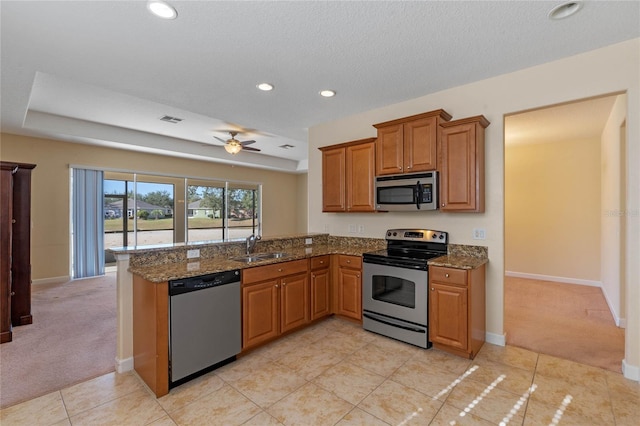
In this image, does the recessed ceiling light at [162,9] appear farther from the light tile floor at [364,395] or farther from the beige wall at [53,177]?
the beige wall at [53,177]

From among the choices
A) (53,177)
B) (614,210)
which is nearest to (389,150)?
(614,210)

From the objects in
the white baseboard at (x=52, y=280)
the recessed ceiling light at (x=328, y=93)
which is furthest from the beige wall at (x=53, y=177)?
the recessed ceiling light at (x=328, y=93)

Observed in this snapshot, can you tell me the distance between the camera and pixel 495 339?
10.1 ft

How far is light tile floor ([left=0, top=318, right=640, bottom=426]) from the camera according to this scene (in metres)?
1.99

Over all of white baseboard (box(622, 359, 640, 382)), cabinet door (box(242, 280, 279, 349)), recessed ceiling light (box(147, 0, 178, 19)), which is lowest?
white baseboard (box(622, 359, 640, 382))

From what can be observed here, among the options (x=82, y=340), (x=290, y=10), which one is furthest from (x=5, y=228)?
(x=290, y=10)

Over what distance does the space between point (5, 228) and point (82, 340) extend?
4.87 feet

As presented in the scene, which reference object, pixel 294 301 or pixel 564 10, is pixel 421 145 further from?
pixel 294 301

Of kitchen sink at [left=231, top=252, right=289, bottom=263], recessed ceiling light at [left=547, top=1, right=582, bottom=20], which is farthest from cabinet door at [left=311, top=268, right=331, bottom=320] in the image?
recessed ceiling light at [left=547, top=1, right=582, bottom=20]

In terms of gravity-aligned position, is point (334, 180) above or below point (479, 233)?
above

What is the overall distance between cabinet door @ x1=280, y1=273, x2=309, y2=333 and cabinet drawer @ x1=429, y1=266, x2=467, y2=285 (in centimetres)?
137

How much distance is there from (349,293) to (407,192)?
1.39 metres

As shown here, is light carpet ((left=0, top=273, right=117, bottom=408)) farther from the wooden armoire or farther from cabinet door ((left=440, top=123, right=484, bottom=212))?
cabinet door ((left=440, top=123, right=484, bottom=212))

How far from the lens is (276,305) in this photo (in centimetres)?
306
